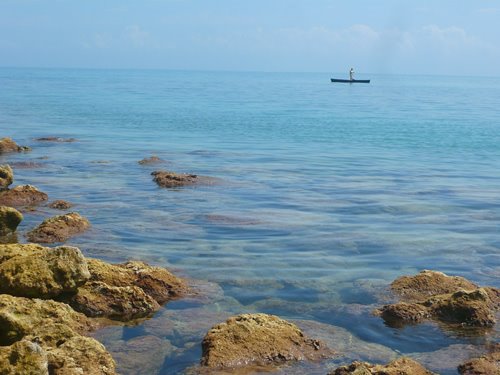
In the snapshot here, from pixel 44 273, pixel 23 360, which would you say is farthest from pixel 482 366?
pixel 44 273

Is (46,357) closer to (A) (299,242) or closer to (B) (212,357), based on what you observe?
(B) (212,357)

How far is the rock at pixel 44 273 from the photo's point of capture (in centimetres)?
1147

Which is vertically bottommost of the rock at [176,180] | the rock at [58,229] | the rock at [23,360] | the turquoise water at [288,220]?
the turquoise water at [288,220]

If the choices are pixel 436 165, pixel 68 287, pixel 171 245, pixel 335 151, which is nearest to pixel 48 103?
pixel 335 151

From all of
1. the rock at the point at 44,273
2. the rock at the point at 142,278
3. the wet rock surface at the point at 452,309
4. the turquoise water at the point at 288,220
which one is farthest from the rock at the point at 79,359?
the wet rock surface at the point at 452,309

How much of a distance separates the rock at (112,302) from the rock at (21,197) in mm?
10229

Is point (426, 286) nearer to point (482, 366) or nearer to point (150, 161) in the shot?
point (482, 366)

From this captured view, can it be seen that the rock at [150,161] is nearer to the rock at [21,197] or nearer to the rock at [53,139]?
the rock at [21,197]

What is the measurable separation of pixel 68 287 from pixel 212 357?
2.99 metres

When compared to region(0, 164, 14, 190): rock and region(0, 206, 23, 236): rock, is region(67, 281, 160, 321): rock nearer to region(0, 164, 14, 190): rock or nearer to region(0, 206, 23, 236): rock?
region(0, 206, 23, 236): rock

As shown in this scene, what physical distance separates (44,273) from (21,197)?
11.3 metres

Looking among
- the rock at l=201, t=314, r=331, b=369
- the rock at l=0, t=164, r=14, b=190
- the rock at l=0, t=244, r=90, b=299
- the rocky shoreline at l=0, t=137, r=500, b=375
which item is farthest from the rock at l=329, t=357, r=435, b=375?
the rock at l=0, t=164, r=14, b=190

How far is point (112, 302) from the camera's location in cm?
1251

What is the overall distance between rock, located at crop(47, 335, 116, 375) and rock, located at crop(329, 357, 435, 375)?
3.24 meters
